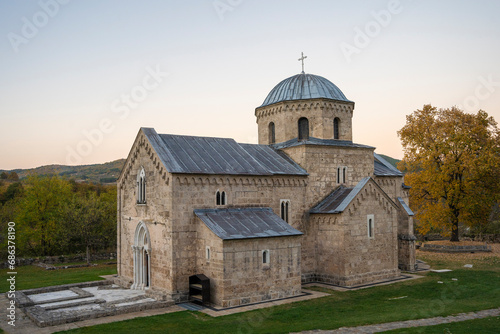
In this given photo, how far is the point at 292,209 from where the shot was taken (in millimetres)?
25109

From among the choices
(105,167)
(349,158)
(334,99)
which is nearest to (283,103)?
(334,99)

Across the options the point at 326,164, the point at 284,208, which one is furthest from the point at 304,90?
the point at 284,208

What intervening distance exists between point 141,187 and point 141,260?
13.5ft

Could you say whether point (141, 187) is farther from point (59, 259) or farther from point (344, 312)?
point (59, 259)

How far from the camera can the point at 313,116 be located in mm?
28203

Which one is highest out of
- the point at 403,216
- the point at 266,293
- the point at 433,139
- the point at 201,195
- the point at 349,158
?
the point at 433,139

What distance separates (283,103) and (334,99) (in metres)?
3.54

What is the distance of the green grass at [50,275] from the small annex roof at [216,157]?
442 inches

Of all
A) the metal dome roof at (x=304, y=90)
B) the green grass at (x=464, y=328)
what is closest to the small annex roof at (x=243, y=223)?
the green grass at (x=464, y=328)

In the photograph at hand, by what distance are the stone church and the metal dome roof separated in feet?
0.30

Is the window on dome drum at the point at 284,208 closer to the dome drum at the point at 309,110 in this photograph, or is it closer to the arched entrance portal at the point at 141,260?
the dome drum at the point at 309,110

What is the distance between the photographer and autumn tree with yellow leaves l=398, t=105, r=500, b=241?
121 ft

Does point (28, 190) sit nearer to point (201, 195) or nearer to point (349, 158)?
point (201, 195)

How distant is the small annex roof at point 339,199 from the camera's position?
79.4ft
